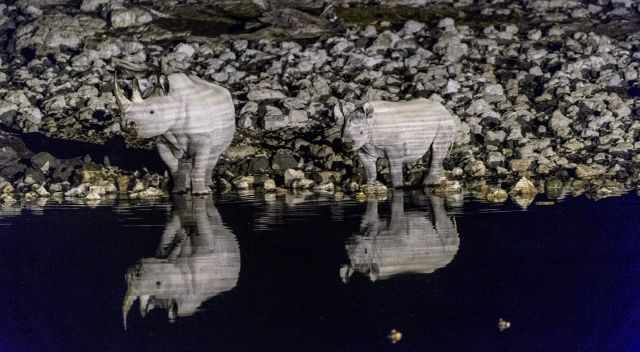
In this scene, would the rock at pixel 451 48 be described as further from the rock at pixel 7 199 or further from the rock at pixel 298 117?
the rock at pixel 7 199

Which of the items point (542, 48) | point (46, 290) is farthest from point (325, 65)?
point (46, 290)

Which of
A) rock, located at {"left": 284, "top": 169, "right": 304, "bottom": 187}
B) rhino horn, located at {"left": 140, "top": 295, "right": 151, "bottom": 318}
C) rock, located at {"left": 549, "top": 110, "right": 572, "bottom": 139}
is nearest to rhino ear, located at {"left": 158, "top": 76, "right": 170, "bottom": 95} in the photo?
rock, located at {"left": 284, "top": 169, "right": 304, "bottom": 187}

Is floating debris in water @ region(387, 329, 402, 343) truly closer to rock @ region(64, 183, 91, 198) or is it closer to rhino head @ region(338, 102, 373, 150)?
rhino head @ region(338, 102, 373, 150)

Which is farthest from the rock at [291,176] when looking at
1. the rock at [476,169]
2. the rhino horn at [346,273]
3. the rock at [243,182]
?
the rhino horn at [346,273]

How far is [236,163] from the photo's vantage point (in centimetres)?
2025

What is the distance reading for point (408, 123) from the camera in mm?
18266

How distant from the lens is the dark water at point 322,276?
1200 centimetres

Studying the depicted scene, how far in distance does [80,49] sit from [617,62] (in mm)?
10735

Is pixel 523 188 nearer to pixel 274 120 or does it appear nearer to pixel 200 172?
pixel 200 172

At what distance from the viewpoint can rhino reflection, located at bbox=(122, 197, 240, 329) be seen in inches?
513

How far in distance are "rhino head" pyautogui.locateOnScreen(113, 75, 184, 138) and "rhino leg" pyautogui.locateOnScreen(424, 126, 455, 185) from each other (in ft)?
11.9

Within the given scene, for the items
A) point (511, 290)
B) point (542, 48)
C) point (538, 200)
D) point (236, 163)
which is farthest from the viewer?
point (542, 48)

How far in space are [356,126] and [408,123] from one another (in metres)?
0.85

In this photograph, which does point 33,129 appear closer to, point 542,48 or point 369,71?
point 369,71
